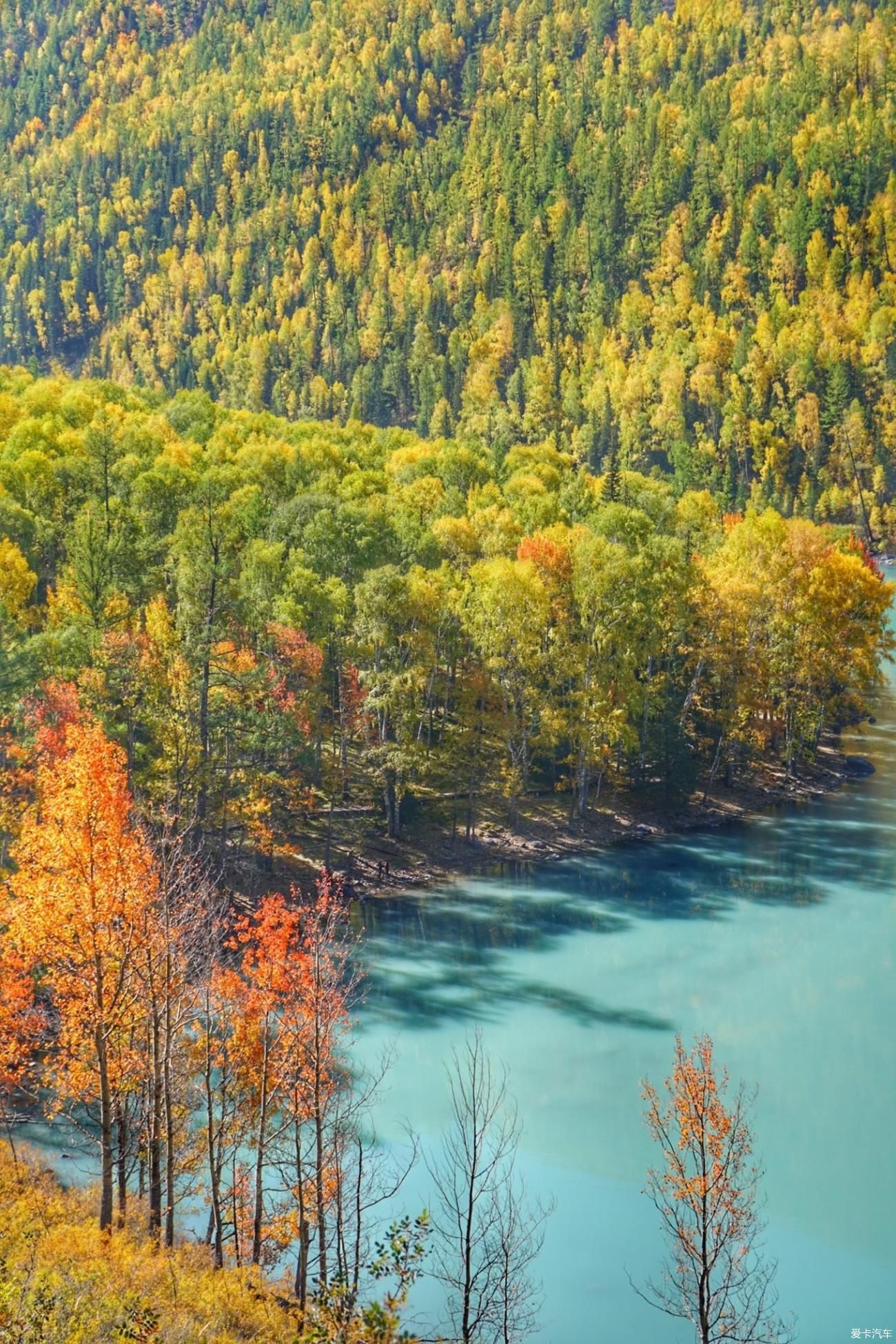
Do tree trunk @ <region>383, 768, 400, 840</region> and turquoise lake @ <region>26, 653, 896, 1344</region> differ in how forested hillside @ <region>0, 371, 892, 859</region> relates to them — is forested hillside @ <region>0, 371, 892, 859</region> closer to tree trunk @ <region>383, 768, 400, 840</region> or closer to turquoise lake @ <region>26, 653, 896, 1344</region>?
tree trunk @ <region>383, 768, 400, 840</region>

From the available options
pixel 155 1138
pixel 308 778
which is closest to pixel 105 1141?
pixel 155 1138

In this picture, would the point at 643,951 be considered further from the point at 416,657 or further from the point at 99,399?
the point at 99,399

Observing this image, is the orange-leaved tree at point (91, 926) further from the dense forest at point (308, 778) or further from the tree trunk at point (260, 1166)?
the tree trunk at point (260, 1166)

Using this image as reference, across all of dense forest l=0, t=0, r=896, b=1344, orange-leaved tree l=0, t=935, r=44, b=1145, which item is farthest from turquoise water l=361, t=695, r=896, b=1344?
orange-leaved tree l=0, t=935, r=44, b=1145

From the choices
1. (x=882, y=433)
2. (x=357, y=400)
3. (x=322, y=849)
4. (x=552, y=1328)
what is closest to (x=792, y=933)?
(x=322, y=849)

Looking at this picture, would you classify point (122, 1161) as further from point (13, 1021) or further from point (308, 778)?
point (308, 778)

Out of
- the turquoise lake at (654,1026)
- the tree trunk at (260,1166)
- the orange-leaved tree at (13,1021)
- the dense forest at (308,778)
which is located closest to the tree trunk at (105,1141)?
the dense forest at (308,778)
